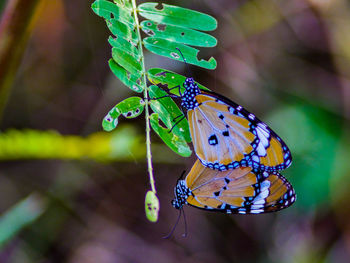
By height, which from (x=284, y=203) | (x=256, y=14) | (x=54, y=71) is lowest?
(x=54, y=71)

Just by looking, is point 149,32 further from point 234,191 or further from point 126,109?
point 234,191

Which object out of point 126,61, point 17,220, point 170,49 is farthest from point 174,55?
point 17,220

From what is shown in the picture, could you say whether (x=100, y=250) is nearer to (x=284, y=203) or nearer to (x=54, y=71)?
(x=54, y=71)

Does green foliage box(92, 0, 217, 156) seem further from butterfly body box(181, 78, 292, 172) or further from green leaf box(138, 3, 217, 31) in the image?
butterfly body box(181, 78, 292, 172)

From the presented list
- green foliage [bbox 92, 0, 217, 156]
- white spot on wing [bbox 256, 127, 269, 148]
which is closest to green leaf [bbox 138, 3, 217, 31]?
green foliage [bbox 92, 0, 217, 156]

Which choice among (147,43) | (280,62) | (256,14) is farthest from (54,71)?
(147,43)

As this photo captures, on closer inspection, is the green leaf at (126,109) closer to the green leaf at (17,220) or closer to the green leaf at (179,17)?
the green leaf at (179,17)

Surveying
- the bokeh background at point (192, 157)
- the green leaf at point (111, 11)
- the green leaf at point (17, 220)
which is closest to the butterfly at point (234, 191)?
the green leaf at point (111, 11)

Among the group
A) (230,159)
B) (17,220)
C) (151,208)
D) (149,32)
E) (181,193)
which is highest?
(149,32)
